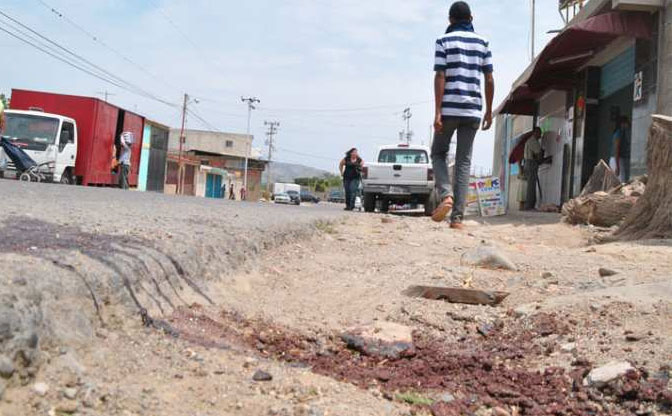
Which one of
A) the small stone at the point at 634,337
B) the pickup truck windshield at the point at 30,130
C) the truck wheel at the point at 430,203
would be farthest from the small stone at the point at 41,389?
the pickup truck windshield at the point at 30,130

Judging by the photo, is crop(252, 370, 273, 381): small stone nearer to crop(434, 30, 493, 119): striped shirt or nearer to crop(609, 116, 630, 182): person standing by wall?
crop(434, 30, 493, 119): striped shirt

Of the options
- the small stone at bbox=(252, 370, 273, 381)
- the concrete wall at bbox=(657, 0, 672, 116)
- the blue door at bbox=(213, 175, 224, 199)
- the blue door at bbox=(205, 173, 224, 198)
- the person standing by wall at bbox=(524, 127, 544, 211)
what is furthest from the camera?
the blue door at bbox=(213, 175, 224, 199)

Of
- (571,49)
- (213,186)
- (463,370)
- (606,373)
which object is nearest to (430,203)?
(571,49)

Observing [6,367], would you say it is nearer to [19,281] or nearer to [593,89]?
[19,281]

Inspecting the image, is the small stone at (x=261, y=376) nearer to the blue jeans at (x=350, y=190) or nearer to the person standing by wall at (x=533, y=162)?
the blue jeans at (x=350, y=190)

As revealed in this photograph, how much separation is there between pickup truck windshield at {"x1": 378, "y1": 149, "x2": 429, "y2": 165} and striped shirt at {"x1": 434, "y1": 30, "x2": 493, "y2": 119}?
10.1m

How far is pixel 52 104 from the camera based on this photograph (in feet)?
58.6

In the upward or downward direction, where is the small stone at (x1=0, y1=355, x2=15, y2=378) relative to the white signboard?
downward

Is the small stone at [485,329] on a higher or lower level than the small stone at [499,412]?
higher

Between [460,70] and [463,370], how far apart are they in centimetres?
412

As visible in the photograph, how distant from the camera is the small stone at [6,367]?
1.42 m

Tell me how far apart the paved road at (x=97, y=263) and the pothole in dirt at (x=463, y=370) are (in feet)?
0.69

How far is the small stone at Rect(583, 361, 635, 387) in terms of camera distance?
6.51 feet

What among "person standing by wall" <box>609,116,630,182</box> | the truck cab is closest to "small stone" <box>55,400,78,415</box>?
"person standing by wall" <box>609,116,630,182</box>
